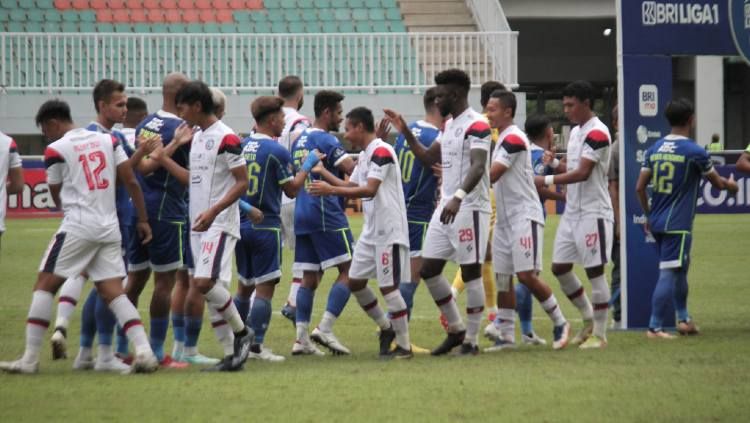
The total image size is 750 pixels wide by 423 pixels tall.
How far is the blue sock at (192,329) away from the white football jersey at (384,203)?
144cm

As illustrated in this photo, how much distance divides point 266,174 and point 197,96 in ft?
3.67

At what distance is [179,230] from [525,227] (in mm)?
2750

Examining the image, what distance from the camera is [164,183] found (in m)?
10.2

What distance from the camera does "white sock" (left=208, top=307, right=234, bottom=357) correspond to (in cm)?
991

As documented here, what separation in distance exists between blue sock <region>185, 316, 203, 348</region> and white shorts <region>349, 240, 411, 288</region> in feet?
4.16

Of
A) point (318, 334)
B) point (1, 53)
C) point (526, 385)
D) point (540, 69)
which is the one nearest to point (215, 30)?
point (1, 53)

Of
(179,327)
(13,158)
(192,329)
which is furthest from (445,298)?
(13,158)

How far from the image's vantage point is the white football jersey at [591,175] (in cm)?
1084

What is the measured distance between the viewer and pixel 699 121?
36.8 metres

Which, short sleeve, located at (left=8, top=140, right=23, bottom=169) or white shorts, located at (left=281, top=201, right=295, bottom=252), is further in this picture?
white shorts, located at (left=281, top=201, right=295, bottom=252)

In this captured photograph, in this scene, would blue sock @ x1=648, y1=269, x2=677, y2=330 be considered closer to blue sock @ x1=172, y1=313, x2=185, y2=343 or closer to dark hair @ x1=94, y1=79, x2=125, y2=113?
blue sock @ x1=172, y1=313, x2=185, y2=343

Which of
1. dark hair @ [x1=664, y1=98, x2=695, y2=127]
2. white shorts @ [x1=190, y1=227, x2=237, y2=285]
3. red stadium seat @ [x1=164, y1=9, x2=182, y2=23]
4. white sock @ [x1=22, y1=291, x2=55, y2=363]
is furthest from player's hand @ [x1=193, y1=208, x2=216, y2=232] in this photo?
red stadium seat @ [x1=164, y1=9, x2=182, y2=23]

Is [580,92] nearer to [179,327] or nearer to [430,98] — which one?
[430,98]

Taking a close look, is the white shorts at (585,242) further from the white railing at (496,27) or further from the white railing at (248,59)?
the white railing at (496,27)
